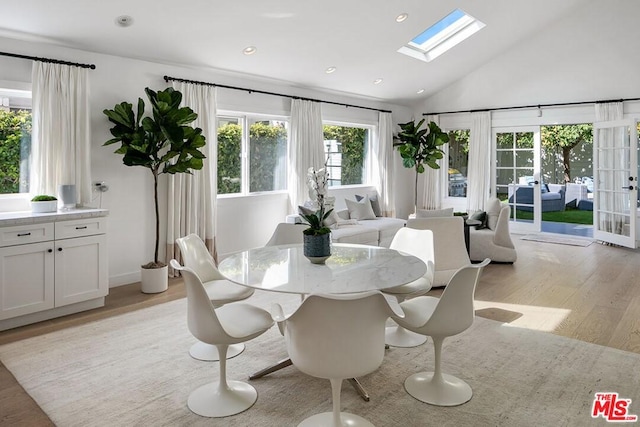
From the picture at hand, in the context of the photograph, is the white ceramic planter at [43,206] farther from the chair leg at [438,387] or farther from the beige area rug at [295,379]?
the chair leg at [438,387]

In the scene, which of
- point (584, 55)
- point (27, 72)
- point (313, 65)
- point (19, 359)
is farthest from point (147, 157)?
point (584, 55)

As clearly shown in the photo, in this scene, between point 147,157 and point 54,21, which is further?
point 147,157

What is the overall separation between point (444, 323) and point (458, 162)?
7434 mm

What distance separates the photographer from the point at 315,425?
2199 mm

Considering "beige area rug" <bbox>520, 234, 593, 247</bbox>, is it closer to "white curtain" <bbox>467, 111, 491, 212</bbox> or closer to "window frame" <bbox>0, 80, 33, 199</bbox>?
"white curtain" <bbox>467, 111, 491, 212</bbox>

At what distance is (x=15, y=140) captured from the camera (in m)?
4.19

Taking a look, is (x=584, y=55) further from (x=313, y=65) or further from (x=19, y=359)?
(x=19, y=359)

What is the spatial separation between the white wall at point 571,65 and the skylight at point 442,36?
5.46ft

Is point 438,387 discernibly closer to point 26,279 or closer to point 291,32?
point 26,279

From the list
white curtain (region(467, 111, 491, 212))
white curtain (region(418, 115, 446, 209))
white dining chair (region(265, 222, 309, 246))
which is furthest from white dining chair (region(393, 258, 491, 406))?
white curtain (region(418, 115, 446, 209))

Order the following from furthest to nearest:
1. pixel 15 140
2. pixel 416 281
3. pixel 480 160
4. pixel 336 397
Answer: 1. pixel 480 160
2. pixel 15 140
3. pixel 416 281
4. pixel 336 397

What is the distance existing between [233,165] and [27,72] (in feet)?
8.50

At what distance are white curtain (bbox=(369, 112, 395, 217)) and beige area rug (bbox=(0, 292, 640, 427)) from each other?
17.3ft

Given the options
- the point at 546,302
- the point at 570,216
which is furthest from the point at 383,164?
the point at 570,216
